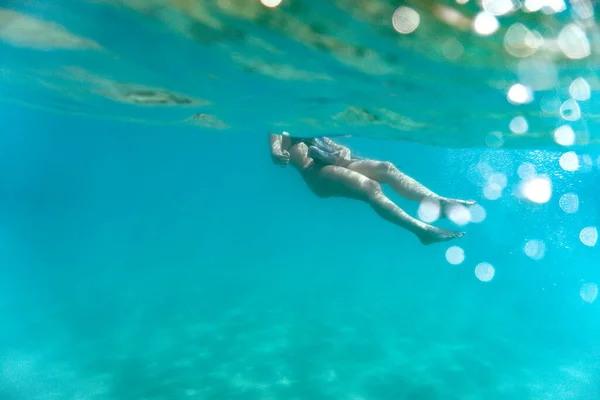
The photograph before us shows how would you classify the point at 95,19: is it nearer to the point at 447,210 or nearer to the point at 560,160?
the point at 447,210

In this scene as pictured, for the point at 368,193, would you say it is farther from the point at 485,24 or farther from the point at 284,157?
the point at 485,24

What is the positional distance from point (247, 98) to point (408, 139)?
26.9 ft

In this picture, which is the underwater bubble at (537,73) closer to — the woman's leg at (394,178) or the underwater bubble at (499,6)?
the underwater bubble at (499,6)

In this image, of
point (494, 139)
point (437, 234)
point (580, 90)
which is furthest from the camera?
point (494, 139)

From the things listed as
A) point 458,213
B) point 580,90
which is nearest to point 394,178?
point 458,213

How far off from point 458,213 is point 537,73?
500 cm

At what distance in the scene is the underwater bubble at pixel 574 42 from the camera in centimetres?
691

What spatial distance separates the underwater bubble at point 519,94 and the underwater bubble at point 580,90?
0.99m

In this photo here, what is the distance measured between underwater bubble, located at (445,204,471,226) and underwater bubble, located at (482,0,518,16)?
11.1ft

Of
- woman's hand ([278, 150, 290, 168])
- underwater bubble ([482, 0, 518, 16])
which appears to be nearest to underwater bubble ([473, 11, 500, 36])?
underwater bubble ([482, 0, 518, 16])

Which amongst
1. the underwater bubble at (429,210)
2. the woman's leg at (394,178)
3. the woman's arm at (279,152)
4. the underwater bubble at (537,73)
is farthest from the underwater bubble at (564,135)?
the woman's arm at (279,152)

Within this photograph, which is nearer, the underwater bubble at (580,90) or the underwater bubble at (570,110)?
the underwater bubble at (580,90)

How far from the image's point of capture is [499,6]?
20.7 feet

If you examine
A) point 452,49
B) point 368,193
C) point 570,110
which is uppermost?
point 570,110
